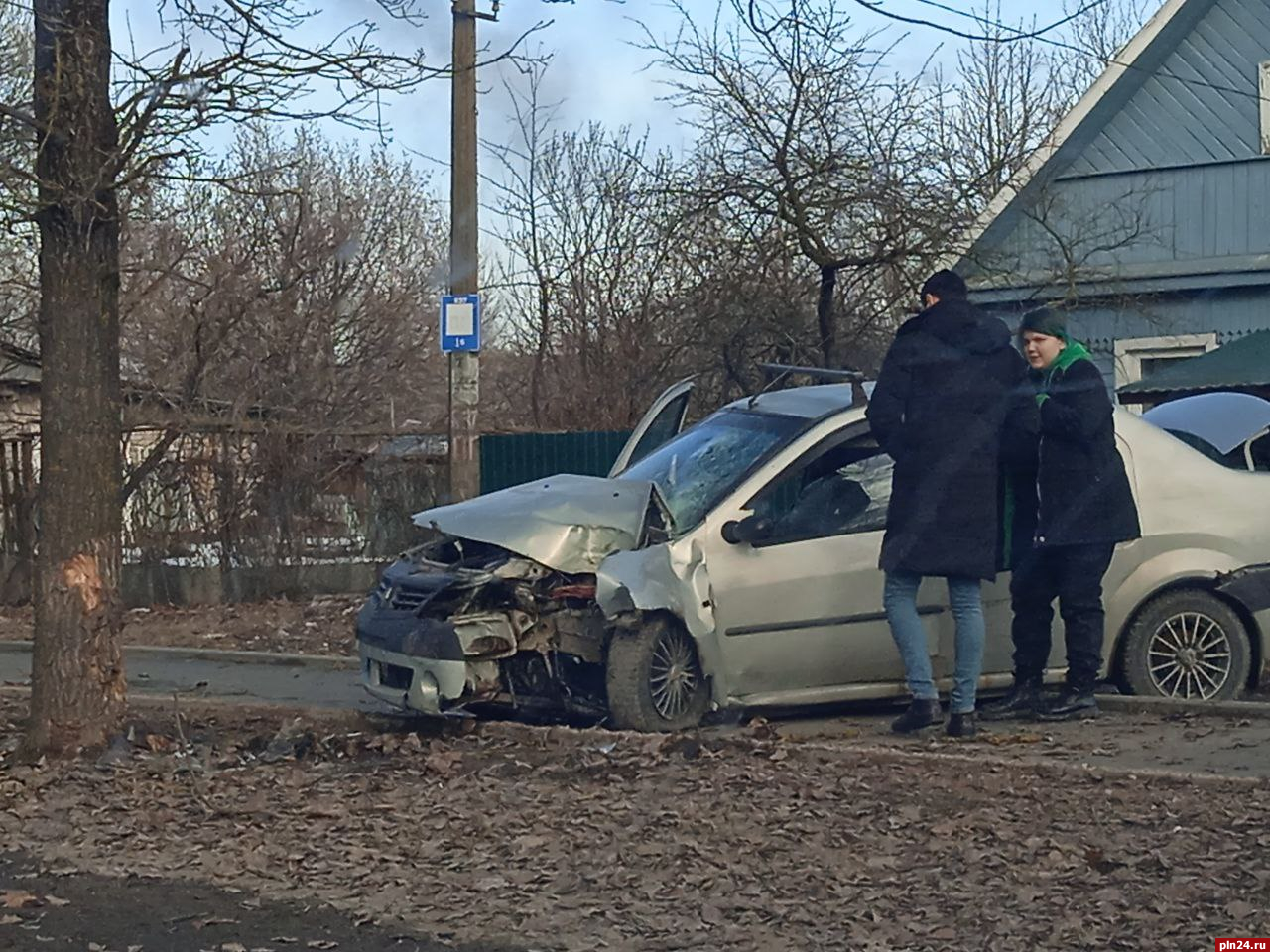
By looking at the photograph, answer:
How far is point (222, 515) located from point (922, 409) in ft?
28.9

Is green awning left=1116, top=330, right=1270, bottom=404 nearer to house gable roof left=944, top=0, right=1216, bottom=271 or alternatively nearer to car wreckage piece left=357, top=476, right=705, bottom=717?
house gable roof left=944, top=0, right=1216, bottom=271

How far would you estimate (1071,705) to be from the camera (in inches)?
308

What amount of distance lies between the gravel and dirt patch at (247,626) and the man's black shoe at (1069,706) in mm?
5401

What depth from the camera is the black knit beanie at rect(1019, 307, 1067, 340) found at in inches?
310

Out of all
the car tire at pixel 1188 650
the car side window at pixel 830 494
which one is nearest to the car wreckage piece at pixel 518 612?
the car side window at pixel 830 494

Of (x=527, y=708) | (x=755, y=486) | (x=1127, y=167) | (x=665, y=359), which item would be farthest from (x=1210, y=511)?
(x=1127, y=167)

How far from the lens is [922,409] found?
7.40 metres

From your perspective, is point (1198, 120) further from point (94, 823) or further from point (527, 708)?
point (94, 823)

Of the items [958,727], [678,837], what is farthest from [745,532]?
[678,837]

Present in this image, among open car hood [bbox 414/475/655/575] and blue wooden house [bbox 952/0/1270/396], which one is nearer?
open car hood [bbox 414/475/655/575]

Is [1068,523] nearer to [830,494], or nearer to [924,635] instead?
[924,635]

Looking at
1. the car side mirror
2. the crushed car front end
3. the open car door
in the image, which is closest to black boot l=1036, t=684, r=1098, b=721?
the car side mirror

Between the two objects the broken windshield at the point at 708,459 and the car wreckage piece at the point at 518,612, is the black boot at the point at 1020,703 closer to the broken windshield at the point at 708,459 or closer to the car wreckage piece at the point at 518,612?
the broken windshield at the point at 708,459

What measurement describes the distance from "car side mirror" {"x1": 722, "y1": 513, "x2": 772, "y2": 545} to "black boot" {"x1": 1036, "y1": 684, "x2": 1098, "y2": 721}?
1.51 m
